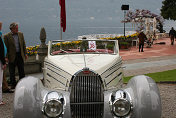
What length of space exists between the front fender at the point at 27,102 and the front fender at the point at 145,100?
1569mm

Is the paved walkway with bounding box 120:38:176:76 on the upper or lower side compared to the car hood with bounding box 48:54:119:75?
lower

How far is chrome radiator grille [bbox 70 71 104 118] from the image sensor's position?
4.21 meters

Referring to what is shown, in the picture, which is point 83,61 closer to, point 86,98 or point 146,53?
point 86,98

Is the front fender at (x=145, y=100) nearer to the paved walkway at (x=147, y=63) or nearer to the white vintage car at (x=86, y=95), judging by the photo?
the white vintage car at (x=86, y=95)

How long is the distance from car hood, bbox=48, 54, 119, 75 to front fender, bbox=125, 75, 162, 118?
836 mm

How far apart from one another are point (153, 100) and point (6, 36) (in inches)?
207

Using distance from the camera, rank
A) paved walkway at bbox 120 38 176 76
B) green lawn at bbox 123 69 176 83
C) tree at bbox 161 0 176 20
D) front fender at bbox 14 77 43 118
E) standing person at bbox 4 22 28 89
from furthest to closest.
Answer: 1. tree at bbox 161 0 176 20
2. paved walkway at bbox 120 38 176 76
3. green lawn at bbox 123 69 176 83
4. standing person at bbox 4 22 28 89
5. front fender at bbox 14 77 43 118

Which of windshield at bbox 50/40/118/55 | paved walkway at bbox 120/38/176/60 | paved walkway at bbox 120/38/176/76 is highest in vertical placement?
windshield at bbox 50/40/118/55

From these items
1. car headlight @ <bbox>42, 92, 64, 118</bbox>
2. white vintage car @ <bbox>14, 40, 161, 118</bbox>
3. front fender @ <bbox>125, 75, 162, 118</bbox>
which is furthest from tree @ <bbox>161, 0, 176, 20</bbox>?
car headlight @ <bbox>42, 92, 64, 118</bbox>

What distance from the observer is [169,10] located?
26.5m

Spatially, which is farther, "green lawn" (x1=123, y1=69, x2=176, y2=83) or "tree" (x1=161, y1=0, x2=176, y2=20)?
"tree" (x1=161, y1=0, x2=176, y2=20)

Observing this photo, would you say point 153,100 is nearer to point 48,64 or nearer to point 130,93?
point 130,93

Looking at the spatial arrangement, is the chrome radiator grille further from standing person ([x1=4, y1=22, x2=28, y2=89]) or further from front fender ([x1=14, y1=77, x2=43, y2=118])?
standing person ([x1=4, y1=22, x2=28, y2=89])

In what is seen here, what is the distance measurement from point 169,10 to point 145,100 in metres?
24.6
